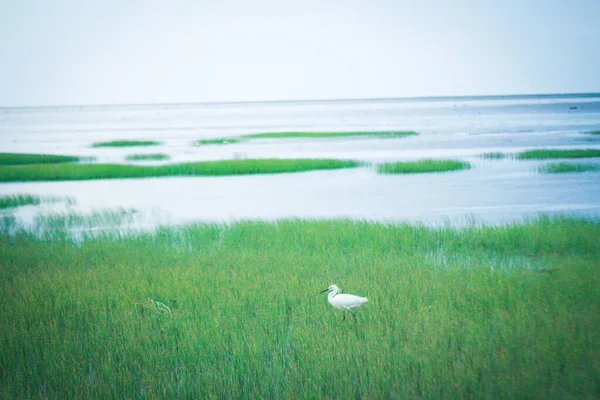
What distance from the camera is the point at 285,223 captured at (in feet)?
46.8

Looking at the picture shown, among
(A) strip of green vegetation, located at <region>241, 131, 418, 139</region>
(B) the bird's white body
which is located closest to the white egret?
(B) the bird's white body

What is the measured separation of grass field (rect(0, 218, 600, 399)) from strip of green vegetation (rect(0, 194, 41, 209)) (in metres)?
8.76

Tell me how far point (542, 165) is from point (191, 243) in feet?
69.2

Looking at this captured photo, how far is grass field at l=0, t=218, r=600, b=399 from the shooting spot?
5617 millimetres

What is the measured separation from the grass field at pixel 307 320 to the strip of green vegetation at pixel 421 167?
15.1 meters

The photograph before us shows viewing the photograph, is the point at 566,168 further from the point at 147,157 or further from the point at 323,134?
the point at 323,134

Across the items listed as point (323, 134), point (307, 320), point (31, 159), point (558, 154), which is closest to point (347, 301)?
point (307, 320)

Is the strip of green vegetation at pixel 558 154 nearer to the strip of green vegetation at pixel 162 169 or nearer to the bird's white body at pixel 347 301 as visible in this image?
the strip of green vegetation at pixel 162 169

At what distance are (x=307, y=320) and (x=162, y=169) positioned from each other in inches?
917

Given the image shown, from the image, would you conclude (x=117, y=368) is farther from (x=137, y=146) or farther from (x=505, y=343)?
(x=137, y=146)

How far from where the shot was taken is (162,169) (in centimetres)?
2912

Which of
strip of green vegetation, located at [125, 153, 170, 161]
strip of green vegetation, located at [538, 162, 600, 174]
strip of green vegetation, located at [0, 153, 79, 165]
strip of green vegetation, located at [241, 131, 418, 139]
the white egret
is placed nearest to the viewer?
the white egret

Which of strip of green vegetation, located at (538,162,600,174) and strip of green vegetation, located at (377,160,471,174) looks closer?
strip of green vegetation, located at (538,162,600,174)

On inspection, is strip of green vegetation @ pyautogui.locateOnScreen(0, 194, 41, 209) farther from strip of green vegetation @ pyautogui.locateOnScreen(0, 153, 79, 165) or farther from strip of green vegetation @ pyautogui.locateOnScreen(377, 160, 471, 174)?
strip of green vegetation @ pyautogui.locateOnScreen(377, 160, 471, 174)
